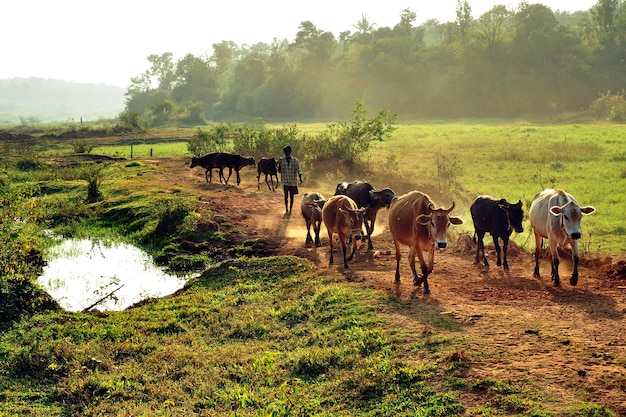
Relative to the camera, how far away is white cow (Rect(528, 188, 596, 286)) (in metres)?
10.5

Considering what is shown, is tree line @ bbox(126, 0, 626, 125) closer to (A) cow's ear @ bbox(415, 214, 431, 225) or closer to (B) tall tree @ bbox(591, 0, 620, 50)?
(B) tall tree @ bbox(591, 0, 620, 50)

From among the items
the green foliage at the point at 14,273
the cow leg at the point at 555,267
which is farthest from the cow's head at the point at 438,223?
the green foliage at the point at 14,273

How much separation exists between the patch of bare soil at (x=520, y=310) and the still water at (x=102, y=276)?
2.95 metres

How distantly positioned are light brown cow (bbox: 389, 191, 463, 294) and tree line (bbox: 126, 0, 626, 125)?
47.0 metres

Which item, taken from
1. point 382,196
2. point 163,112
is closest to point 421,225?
point 382,196

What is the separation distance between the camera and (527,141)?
3653 centimetres

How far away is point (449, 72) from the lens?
7850 cm

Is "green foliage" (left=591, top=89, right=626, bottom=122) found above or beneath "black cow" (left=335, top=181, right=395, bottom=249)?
above

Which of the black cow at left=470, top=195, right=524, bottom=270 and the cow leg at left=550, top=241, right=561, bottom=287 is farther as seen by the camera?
the black cow at left=470, top=195, right=524, bottom=270

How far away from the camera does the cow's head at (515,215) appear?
12.4 metres

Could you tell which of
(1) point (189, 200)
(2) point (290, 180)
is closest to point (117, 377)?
(2) point (290, 180)

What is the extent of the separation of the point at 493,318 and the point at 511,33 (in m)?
77.2

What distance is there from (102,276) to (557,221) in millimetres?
10174

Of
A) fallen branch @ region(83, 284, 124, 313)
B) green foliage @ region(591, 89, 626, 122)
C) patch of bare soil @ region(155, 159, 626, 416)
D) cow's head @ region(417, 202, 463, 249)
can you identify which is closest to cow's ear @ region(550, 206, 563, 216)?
patch of bare soil @ region(155, 159, 626, 416)
